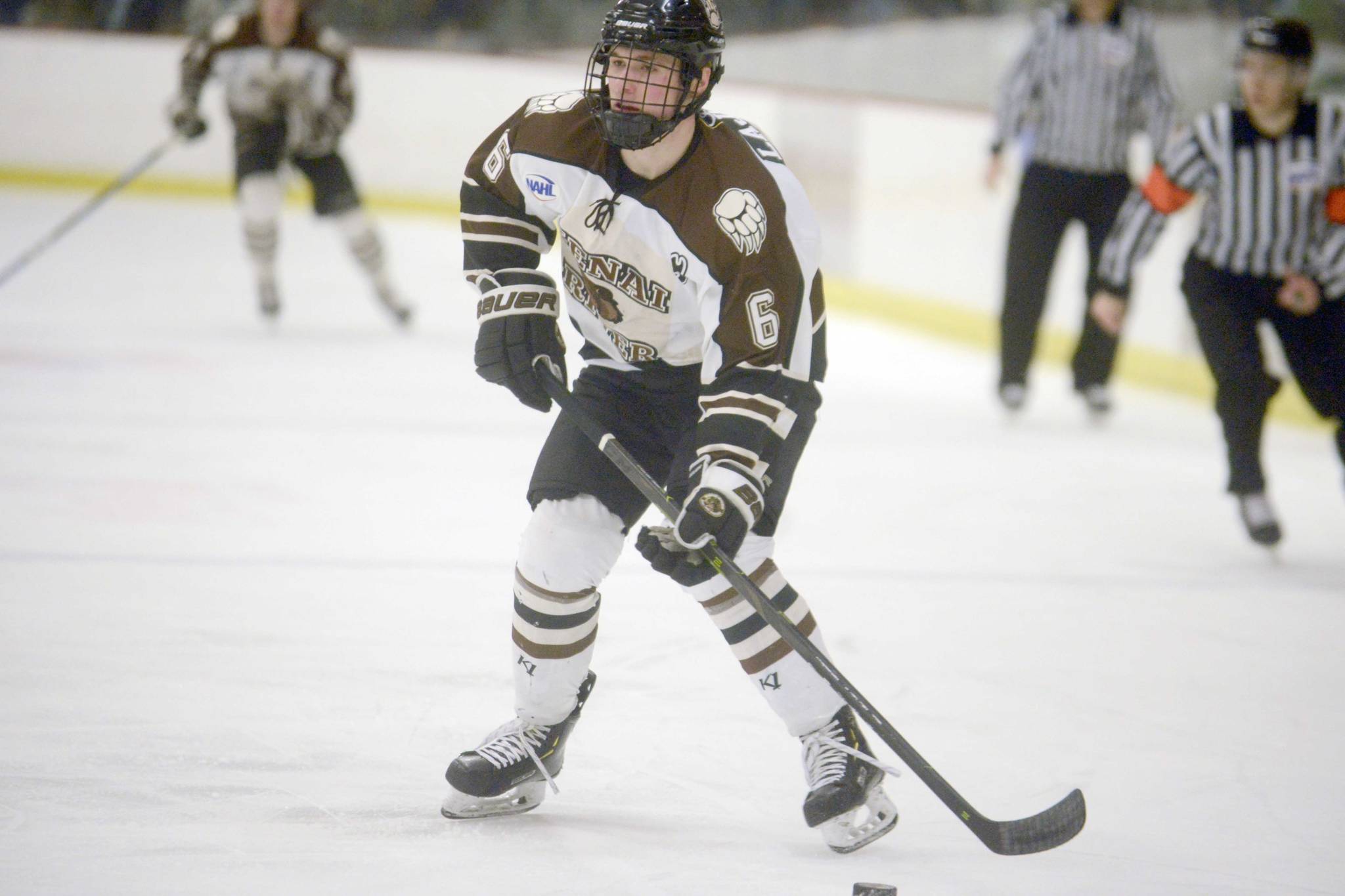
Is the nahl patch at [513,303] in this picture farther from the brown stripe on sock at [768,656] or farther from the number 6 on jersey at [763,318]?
the brown stripe on sock at [768,656]

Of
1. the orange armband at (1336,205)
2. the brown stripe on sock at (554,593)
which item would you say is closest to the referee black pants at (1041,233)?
the orange armband at (1336,205)

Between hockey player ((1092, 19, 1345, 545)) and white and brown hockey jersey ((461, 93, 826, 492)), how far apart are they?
1.68 m

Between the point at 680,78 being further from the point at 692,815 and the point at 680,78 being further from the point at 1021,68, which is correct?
the point at 1021,68

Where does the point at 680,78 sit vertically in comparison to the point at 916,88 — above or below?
above

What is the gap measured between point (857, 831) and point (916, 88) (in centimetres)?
730

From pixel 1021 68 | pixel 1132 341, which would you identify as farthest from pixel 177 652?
pixel 1132 341

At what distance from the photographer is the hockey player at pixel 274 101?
5504 millimetres

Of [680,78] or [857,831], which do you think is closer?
[680,78]

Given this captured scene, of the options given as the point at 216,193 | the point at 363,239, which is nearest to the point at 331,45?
the point at 363,239

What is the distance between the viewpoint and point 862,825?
192 centimetres

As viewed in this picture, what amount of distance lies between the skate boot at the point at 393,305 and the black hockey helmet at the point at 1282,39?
343 cm

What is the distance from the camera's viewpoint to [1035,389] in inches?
217

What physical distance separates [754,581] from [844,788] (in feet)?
0.85

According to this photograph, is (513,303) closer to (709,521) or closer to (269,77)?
(709,521)
